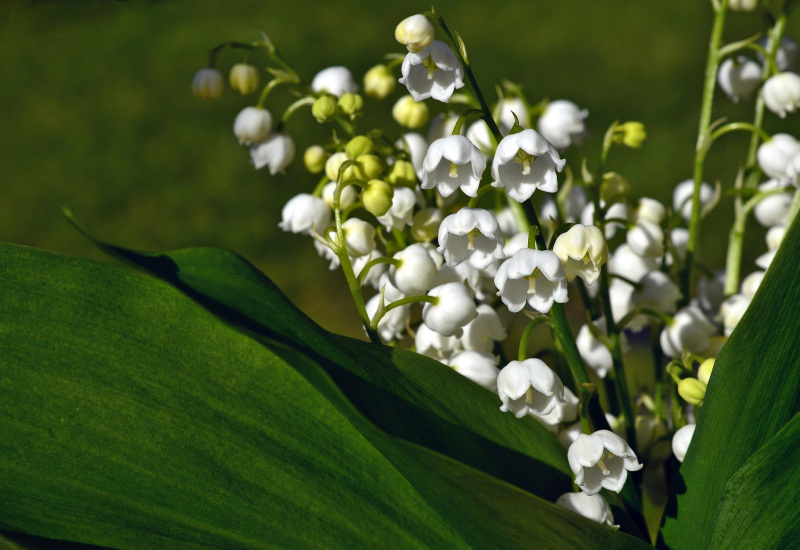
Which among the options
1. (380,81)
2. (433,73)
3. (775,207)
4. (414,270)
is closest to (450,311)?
(414,270)

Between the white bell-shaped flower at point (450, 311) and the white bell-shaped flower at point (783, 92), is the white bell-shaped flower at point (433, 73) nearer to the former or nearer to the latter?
the white bell-shaped flower at point (450, 311)

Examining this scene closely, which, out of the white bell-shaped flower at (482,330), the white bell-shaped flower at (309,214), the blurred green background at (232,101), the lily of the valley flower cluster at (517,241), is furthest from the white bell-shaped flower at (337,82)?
the blurred green background at (232,101)

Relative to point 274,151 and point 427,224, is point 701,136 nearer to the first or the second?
point 427,224

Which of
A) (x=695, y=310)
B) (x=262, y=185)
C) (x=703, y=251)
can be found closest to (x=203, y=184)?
(x=262, y=185)

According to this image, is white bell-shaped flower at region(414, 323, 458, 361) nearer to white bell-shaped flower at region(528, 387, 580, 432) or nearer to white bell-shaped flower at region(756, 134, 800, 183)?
white bell-shaped flower at region(528, 387, 580, 432)

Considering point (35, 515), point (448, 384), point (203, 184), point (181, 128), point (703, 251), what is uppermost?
point (181, 128)

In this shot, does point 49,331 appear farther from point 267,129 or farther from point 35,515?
point 267,129

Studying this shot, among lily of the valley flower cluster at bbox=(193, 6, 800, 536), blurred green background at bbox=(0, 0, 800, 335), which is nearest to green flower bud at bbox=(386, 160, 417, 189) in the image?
lily of the valley flower cluster at bbox=(193, 6, 800, 536)
